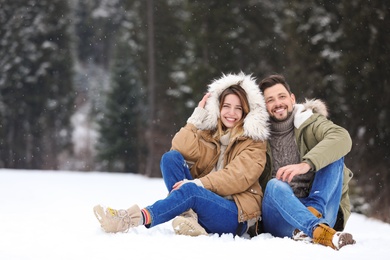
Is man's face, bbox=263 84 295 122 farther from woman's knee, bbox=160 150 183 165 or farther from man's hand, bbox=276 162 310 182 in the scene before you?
woman's knee, bbox=160 150 183 165

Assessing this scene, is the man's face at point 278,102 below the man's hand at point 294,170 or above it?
above

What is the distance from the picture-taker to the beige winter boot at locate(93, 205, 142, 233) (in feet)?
10.6

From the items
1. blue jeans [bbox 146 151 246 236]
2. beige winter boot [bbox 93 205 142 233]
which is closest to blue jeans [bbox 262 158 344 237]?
blue jeans [bbox 146 151 246 236]

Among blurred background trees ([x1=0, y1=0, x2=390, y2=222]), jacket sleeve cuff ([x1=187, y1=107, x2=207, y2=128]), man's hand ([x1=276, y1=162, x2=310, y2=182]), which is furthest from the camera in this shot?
blurred background trees ([x1=0, y1=0, x2=390, y2=222])

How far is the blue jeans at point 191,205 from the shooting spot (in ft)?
11.2

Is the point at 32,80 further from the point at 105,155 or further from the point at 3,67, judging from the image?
the point at 105,155

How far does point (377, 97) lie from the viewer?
9.26m

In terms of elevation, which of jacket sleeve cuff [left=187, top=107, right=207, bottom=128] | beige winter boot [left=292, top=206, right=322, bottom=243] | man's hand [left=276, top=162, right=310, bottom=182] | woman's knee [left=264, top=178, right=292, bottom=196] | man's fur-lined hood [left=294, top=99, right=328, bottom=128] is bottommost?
beige winter boot [left=292, top=206, right=322, bottom=243]

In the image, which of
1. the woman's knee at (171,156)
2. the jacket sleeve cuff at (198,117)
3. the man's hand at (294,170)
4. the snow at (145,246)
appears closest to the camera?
the snow at (145,246)

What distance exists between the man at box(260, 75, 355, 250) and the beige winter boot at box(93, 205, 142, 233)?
901mm

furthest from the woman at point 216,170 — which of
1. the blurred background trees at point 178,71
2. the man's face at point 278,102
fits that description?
the blurred background trees at point 178,71

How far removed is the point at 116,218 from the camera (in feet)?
10.7

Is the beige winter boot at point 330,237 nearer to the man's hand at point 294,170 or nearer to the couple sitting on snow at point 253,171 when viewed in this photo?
the couple sitting on snow at point 253,171

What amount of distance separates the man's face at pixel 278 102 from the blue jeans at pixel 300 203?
531 millimetres
